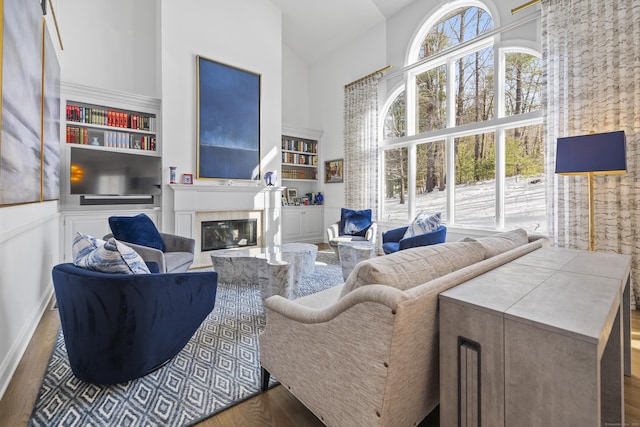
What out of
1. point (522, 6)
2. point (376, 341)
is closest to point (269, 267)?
point (376, 341)

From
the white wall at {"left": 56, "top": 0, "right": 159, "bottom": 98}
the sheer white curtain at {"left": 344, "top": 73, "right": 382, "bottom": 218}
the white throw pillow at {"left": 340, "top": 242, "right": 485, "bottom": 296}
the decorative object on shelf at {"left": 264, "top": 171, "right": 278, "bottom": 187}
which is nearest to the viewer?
the white throw pillow at {"left": 340, "top": 242, "right": 485, "bottom": 296}

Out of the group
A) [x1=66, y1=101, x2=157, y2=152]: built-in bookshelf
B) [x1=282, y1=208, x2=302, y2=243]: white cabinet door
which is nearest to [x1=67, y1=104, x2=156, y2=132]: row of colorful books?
[x1=66, y1=101, x2=157, y2=152]: built-in bookshelf

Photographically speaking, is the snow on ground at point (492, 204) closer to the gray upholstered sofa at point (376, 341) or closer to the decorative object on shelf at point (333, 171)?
the decorative object on shelf at point (333, 171)

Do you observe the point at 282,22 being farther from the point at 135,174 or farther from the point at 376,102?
the point at 135,174

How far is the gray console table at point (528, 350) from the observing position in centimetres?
77

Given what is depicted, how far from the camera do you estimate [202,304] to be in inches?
74.2

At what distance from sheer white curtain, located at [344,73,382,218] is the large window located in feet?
0.86

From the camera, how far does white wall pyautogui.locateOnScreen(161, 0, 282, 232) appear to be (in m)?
4.32

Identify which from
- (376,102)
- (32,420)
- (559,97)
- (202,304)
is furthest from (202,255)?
(559,97)

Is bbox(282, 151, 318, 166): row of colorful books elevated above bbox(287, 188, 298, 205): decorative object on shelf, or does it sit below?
above

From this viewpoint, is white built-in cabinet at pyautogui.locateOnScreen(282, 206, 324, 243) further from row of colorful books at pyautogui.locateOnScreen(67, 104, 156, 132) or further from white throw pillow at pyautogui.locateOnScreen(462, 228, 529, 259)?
white throw pillow at pyautogui.locateOnScreen(462, 228, 529, 259)

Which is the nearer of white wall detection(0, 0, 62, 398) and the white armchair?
white wall detection(0, 0, 62, 398)

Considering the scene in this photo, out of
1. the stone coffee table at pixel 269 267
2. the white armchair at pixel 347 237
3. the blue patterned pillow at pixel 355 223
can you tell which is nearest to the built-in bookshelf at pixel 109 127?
the stone coffee table at pixel 269 267

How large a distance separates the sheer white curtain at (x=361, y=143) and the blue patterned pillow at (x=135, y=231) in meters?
3.49
